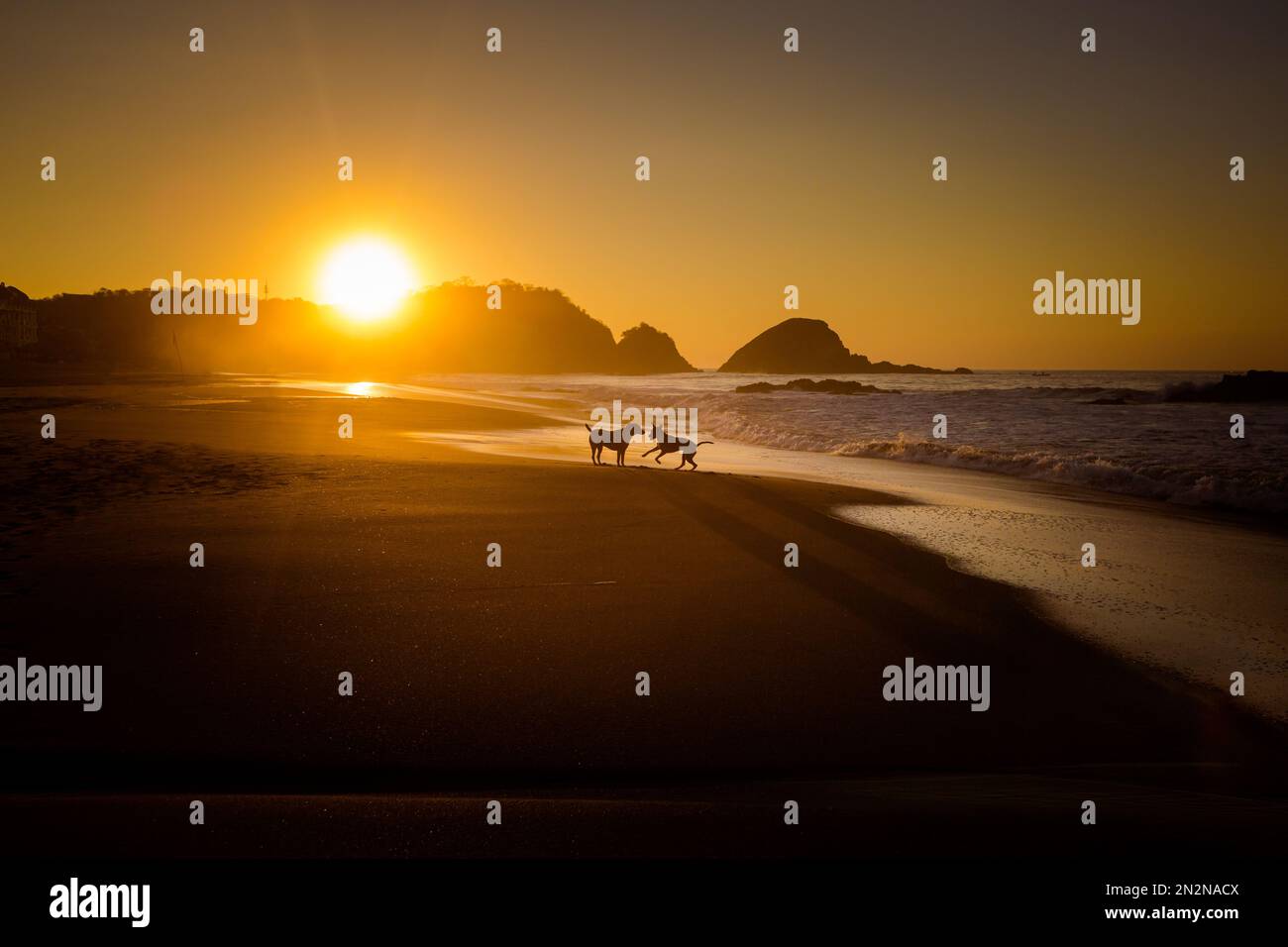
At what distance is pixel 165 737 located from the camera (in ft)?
12.4

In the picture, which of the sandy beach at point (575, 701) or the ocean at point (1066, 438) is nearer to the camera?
the sandy beach at point (575, 701)

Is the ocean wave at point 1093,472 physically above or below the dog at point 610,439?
below

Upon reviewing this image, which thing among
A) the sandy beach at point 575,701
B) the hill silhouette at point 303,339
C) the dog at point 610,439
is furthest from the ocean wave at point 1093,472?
the hill silhouette at point 303,339

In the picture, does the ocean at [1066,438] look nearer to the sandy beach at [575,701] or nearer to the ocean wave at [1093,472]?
the ocean wave at [1093,472]

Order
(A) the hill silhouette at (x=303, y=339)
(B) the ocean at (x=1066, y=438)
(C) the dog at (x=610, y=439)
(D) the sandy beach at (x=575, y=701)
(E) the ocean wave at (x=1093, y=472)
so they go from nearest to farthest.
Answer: (D) the sandy beach at (x=575, y=701)
(E) the ocean wave at (x=1093, y=472)
(B) the ocean at (x=1066, y=438)
(C) the dog at (x=610, y=439)
(A) the hill silhouette at (x=303, y=339)

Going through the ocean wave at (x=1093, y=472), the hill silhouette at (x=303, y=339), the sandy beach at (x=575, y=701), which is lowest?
the sandy beach at (x=575, y=701)

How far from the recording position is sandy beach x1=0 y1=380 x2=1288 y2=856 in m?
3.18

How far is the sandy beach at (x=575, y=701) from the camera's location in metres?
3.18

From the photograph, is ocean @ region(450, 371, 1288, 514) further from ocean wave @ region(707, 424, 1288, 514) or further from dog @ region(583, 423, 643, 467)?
dog @ region(583, 423, 643, 467)

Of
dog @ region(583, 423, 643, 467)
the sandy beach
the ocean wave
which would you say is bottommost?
the sandy beach

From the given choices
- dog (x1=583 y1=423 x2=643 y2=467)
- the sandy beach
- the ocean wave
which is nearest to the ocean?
the ocean wave

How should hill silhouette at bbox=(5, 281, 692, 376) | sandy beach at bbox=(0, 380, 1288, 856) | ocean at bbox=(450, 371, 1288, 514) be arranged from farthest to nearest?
hill silhouette at bbox=(5, 281, 692, 376)
ocean at bbox=(450, 371, 1288, 514)
sandy beach at bbox=(0, 380, 1288, 856)

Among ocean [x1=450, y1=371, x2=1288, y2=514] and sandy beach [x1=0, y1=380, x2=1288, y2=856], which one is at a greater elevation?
ocean [x1=450, y1=371, x2=1288, y2=514]

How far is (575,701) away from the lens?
14.2 feet
